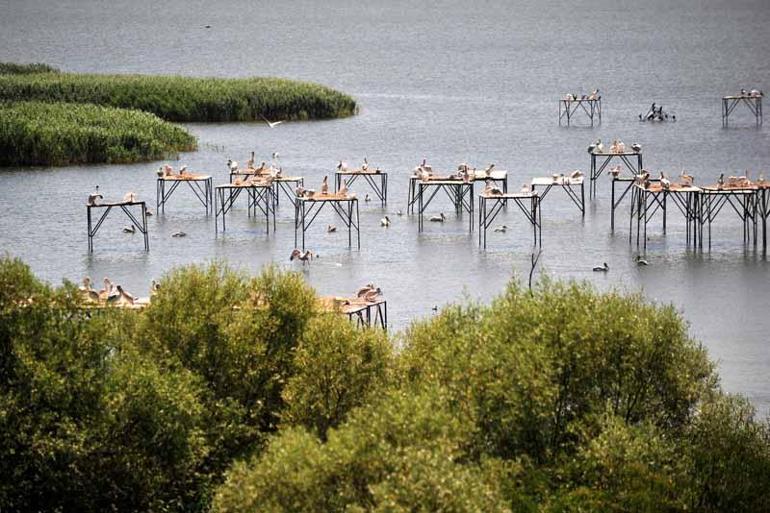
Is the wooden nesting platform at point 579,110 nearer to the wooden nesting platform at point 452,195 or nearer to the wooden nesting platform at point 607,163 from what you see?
the wooden nesting platform at point 607,163

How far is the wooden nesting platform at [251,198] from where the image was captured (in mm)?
58572

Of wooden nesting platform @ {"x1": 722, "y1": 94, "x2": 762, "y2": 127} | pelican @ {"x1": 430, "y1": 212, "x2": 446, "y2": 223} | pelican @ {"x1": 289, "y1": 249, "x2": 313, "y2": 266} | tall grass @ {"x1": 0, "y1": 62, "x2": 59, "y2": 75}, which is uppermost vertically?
tall grass @ {"x1": 0, "y1": 62, "x2": 59, "y2": 75}

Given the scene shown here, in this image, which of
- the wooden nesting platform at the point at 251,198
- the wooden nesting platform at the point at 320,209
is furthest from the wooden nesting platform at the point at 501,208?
the wooden nesting platform at the point at 251,198

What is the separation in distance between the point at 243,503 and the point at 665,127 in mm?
76129

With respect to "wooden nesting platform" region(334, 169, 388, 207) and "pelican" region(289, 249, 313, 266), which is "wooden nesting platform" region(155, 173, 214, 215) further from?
"pelican" region(289, 249, 313, 266)

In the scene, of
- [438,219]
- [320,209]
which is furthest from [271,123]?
[438,219]

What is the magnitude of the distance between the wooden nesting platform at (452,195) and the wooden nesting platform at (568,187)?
2.63 m

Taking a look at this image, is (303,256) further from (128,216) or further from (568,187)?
(568,187)

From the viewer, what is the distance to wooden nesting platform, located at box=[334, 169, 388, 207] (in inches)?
2466

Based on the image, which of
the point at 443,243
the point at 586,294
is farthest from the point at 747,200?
the point at 586,294

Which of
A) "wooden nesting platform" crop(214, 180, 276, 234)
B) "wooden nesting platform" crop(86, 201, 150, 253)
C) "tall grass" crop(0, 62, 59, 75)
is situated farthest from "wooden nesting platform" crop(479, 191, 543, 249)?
"tall grass" crop(0, 62, 59, 75)

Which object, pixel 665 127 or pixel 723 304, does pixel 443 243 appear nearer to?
pixel 723 304

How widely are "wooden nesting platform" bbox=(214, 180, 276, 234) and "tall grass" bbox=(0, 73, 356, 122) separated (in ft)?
94.6

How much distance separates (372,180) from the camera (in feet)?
232
